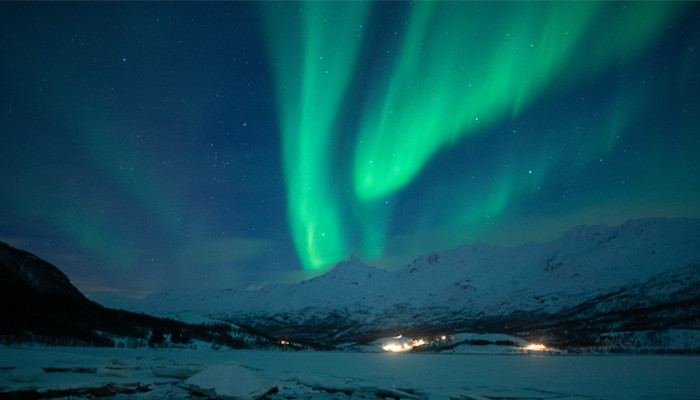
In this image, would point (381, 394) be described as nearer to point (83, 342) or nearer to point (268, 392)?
point (268, 392)

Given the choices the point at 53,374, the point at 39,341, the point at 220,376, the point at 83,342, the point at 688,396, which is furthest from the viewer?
the point at 83,342

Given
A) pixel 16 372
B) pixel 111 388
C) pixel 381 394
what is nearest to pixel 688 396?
pixel 381 394

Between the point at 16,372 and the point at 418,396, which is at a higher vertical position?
the point at 16,372

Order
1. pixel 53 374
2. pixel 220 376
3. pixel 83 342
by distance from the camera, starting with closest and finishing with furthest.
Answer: pixel 220 376 < pixel 53 374 < pixel 83 342

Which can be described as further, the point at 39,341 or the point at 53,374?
the point at 39,341

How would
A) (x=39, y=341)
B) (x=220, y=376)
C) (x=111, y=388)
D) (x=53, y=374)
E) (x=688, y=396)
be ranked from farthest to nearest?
(x=39, y=341) < (x=53, y=374) < (x=688, y=396) < (x=220, y=376) < (x=111, y=388)

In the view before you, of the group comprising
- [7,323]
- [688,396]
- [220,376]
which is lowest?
[688,396]

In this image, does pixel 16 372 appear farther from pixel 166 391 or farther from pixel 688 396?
pixel 688 396

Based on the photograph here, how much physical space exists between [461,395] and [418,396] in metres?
3.43

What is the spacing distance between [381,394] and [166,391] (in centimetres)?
1639

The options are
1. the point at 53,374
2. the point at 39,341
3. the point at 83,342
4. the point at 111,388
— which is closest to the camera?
the point at 111,388

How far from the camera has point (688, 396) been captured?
3672 cm

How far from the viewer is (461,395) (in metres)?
34.1

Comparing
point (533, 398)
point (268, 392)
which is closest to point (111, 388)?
point (268, 392)
